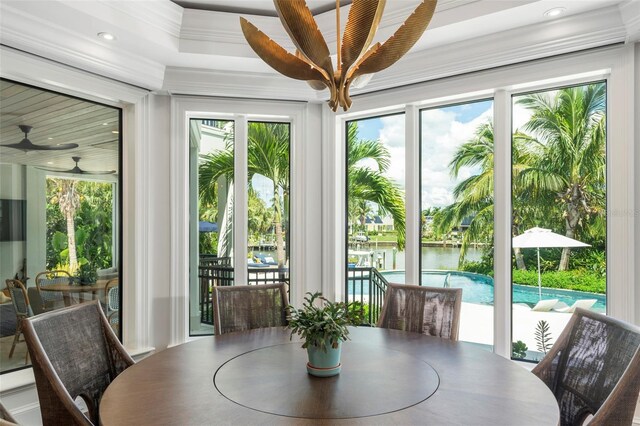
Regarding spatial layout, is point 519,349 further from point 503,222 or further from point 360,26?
point 360,26

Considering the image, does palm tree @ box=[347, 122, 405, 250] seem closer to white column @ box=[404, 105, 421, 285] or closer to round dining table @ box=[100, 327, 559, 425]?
white column @ box=[404, 105, 421, 285]

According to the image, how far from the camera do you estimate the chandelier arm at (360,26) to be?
5.09 feet

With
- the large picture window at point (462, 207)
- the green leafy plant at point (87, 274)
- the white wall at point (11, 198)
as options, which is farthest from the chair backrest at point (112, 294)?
the large picture window at point (462, 207)

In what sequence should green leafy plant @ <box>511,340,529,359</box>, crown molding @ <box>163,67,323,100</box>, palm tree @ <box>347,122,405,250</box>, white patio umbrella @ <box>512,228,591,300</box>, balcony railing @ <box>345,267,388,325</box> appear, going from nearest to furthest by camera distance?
1. white patio umbrella @ <box>512,228,591,300</box>
2. green leafy plant @ <box>511,340,529,359</box>
3. crown molding @ <box>163,67,323,100</box>
4. palm tree @ <box>347,122,405,250</box>
5. balcony railing @ <box>345,267,388,325</box>

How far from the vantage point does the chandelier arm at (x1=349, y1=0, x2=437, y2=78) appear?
1.60 meters

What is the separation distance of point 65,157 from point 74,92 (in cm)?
43

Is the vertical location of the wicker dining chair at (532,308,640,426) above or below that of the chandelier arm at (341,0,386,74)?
below

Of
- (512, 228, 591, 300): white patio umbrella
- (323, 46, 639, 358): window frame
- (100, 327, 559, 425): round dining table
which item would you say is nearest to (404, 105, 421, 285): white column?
(323, 46, 639, 358): window frame

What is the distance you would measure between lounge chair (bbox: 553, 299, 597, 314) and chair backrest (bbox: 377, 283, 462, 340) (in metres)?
0.83

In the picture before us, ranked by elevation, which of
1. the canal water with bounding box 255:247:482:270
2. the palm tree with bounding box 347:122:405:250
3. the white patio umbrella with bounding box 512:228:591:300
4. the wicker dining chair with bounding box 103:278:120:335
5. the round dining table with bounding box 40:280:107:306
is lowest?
the wicker dining chair with bounding box 103:278:120:335

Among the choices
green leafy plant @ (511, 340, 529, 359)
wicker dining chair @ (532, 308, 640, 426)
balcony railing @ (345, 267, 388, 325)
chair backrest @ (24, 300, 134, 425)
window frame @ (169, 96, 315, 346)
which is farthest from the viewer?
balcony railing @ (345, 267, 388, 325)

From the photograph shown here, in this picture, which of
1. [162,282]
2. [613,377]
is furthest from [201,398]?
[162,282]

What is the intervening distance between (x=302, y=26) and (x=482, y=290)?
7.41ft

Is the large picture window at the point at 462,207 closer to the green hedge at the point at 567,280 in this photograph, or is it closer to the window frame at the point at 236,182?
the green hedge at the point at 567,280
